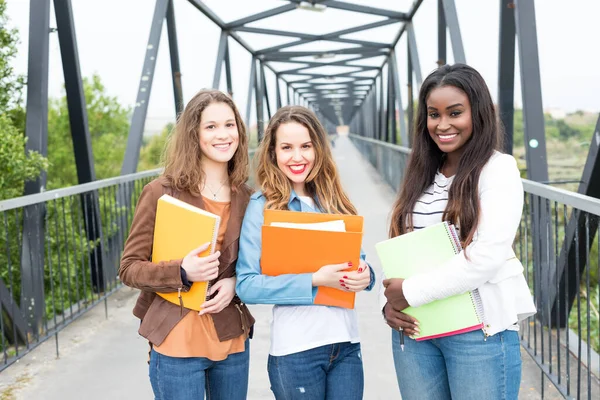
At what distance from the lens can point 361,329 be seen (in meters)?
4.27

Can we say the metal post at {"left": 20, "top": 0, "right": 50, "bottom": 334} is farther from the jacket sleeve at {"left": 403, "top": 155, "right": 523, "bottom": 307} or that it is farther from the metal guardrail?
the jacket sleeve at {"left": 403, "top": 155, "right": 523, "bottom": 307}

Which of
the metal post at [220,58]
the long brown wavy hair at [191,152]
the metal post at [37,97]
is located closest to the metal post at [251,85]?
the metal post at [220,58]

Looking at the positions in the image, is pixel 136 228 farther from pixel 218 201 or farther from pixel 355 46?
pixel 355 46

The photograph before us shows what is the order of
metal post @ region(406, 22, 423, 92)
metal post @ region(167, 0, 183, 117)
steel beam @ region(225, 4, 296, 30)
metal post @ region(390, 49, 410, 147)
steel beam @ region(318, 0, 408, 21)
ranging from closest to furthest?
1. metal post @ region(167, 0, 183, 117)
2. steel beam @ region(318, 0, 408, 21)
3. steel beam @ region(225, 4, 296, 30)
4. metal post @ region(406, 22, 423, 92)
5. metal post @ region(390, 49, 410, 147)

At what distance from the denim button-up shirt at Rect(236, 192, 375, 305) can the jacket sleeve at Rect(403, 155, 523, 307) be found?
30 centimetres

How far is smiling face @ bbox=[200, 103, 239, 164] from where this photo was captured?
1.98 meters

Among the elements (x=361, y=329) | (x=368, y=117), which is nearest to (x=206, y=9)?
(x=361, y=329)

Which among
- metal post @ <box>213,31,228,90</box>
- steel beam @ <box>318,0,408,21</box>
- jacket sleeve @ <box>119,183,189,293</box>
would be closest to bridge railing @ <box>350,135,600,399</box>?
jacket sleeve @ <box>119,183,189,293</box>

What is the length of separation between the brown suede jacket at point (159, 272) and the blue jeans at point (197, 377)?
0.09 meters

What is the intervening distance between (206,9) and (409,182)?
1051 centimetres

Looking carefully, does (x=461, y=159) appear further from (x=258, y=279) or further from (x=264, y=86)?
(x=264, y=86)

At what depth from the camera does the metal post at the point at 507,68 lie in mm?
4809

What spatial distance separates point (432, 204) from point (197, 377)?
0.92 m

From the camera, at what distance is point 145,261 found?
1906 millimetres
